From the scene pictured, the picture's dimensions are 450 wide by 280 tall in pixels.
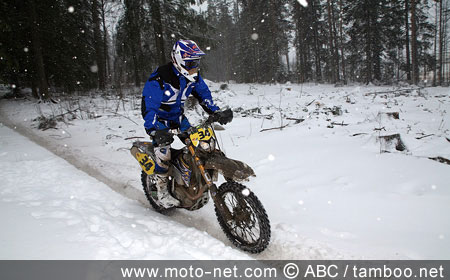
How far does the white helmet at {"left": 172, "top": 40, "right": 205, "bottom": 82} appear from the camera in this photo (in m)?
3.53

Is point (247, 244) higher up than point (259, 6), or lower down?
lower down

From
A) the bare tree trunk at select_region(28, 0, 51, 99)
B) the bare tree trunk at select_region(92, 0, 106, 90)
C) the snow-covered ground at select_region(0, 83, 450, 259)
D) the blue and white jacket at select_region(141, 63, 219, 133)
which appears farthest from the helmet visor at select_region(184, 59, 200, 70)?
the bare tree trunk at select_region(92, 0, 106, 90)

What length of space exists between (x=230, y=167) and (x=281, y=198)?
71.5 inches

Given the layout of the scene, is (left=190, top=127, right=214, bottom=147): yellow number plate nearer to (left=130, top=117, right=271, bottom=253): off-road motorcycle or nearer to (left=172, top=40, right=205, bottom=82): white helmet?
(left=130, top=117, right=271, bottom=253): off-road motorcycle

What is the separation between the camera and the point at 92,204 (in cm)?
416

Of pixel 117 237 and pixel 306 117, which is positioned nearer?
pixel 117 237

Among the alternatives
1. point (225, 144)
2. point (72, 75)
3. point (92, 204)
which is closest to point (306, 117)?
point (225, 144)

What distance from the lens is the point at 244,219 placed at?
3355 mm

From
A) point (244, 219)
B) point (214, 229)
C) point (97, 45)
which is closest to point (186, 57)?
point (244, 219)

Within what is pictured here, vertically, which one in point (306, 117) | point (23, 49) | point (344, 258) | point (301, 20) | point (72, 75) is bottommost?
point (344, 258)

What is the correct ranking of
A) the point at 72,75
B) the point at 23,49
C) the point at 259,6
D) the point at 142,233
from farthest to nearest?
the point at 259,6
the point at 72,75
the point at 23,49
the point at 142,233

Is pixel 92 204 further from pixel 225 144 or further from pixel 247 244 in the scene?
pixel 225 144

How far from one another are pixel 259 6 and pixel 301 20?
5631mm

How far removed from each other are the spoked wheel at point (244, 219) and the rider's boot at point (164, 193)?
2.91 feet
